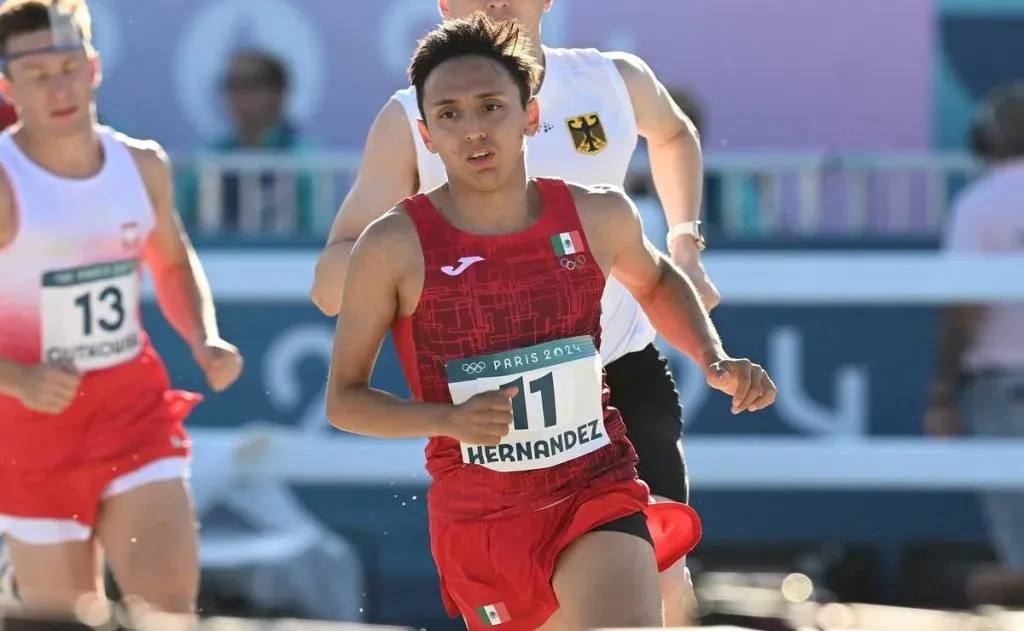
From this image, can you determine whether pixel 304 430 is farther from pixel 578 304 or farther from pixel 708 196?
pixel 578 304

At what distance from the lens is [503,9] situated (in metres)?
4.80

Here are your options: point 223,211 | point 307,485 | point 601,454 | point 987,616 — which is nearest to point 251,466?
point 307,485

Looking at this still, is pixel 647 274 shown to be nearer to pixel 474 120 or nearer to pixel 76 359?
pixel 474 120

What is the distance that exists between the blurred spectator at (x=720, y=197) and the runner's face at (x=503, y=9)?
131 inches

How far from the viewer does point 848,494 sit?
26.1 feet

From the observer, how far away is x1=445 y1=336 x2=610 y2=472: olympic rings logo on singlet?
13.9 ft

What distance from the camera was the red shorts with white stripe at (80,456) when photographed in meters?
5.63

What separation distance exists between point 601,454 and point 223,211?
4.78m

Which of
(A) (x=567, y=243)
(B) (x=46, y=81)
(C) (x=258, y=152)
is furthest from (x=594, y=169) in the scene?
(C) (x=258, y=152)

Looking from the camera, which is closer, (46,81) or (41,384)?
(41,384)

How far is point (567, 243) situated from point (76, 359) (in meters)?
1.93

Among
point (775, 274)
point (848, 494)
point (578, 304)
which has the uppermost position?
point (578, 304)

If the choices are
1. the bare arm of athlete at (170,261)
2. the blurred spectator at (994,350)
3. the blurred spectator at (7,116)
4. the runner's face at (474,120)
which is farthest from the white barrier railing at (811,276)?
the runner's face at (474,120)

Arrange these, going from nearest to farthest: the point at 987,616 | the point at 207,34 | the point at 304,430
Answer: the point at 987,616
the point at 304,430
the point at 207,34
